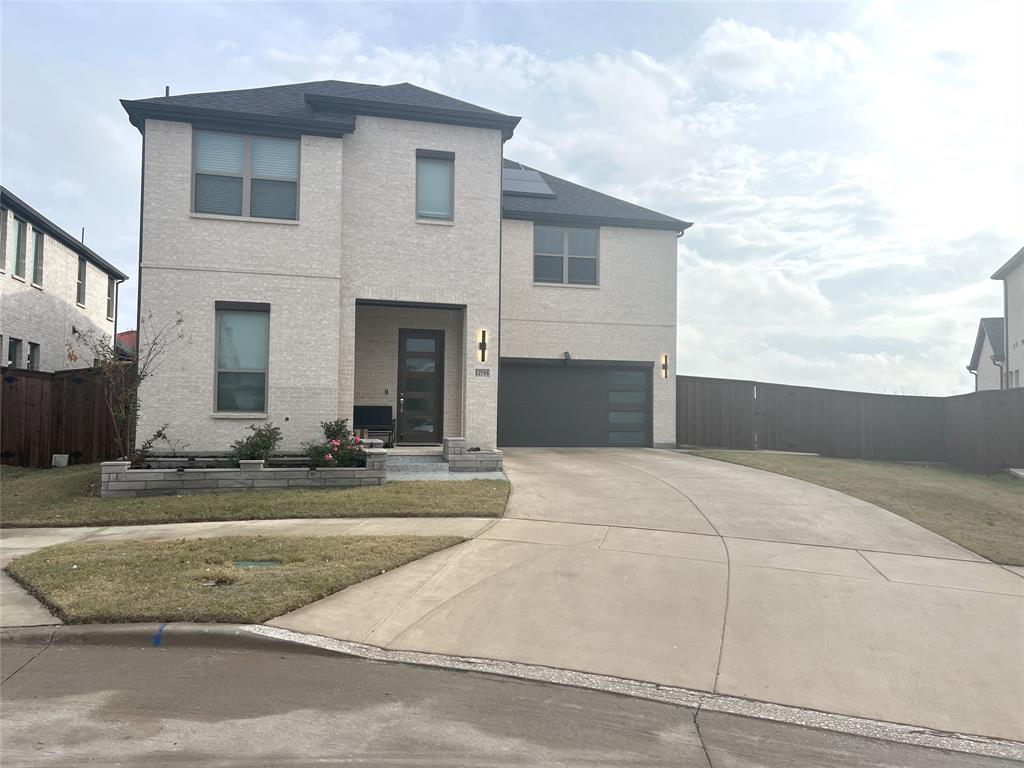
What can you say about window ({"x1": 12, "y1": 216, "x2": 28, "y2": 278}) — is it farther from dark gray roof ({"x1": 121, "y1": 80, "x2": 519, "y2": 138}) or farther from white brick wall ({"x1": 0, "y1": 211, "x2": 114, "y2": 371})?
dark gray roof ({"x1": 121, "y1": 80, "x2": 519, "y2": 138})

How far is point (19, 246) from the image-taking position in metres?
19.7

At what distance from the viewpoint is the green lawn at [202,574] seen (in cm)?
557

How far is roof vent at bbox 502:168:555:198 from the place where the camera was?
19141 millimetres

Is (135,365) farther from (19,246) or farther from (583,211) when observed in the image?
(583,211)

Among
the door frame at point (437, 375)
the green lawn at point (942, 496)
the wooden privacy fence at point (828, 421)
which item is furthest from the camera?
the wooden privacy fence at point (828, 421)

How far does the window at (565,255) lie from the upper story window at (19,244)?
14.9 m

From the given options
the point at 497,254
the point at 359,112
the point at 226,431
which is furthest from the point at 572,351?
the point at 226,431

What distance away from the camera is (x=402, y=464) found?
13.0 m

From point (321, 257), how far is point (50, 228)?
45.0 feet

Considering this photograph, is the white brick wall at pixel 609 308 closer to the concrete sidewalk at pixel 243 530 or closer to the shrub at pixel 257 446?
the shrub at pixel 257 446

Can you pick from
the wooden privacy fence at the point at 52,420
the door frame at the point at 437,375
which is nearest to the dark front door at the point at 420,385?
the door frame at the point at 437,375

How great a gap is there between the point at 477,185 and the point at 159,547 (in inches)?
371

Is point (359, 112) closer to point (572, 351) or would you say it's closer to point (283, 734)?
point (572, 351)

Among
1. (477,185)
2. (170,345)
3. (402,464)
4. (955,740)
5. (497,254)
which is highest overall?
(477,185)
